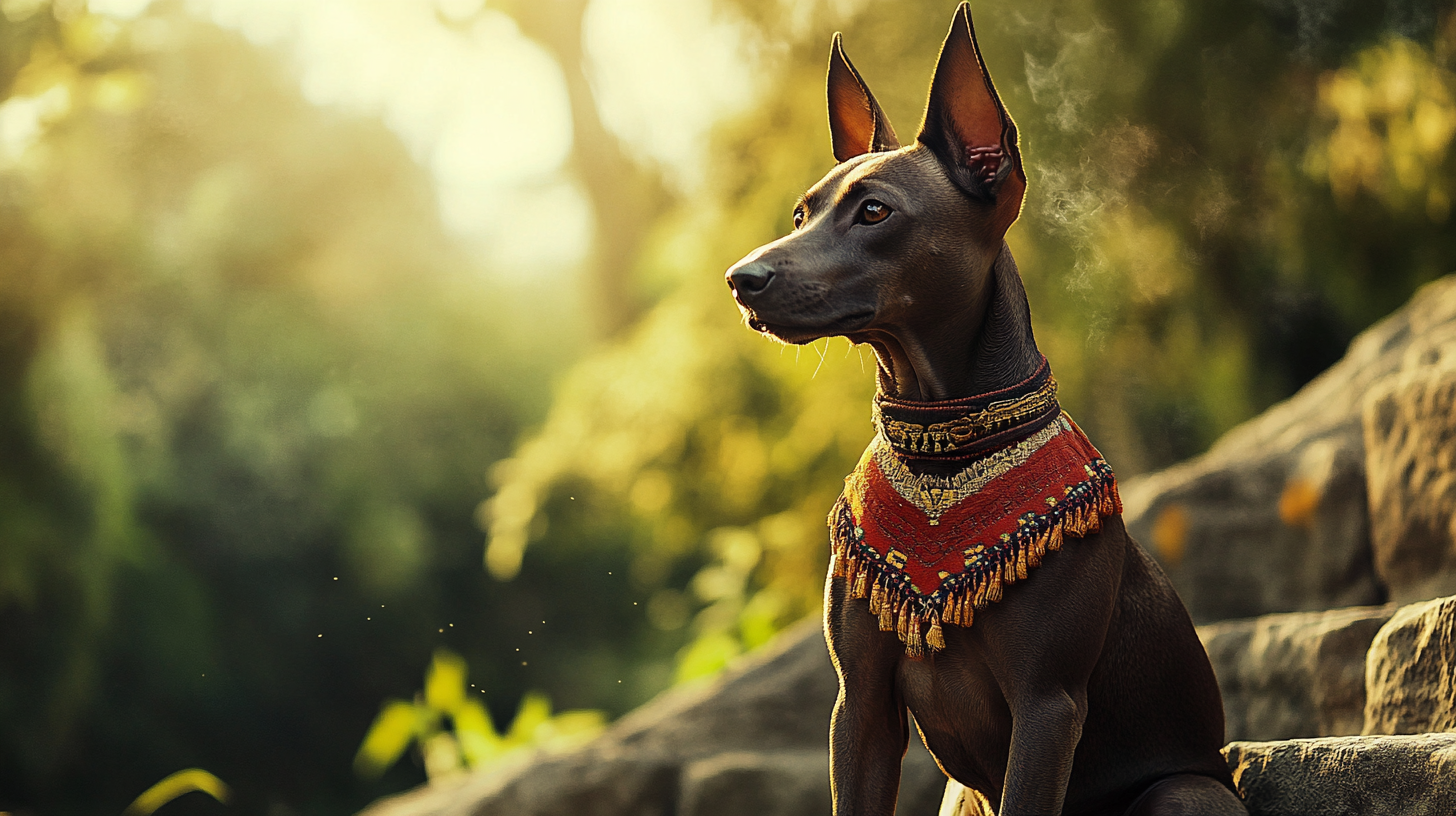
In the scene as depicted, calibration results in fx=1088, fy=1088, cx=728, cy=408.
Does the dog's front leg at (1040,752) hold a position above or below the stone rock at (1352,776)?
above

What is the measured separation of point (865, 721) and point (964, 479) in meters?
0.43

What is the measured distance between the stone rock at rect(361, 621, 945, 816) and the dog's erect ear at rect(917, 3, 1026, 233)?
2.59 metres

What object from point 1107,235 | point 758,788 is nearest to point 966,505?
point 758,788

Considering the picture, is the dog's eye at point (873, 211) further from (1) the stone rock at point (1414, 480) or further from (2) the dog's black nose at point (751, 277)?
(1) the stone rock at point (1414, 480)

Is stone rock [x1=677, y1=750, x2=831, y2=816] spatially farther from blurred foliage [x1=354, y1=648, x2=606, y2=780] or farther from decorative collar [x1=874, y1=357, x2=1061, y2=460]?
blurred foliage [x1=354, y1=648, x2=606, y2=780]

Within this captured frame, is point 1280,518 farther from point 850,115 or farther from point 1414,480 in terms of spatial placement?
point 850,115

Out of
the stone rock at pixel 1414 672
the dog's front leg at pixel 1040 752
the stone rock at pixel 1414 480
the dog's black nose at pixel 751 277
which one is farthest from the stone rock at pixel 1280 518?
the dog's black nose at pixel 751 277

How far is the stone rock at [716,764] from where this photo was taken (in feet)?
12.6

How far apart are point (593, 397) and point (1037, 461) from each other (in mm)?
6067

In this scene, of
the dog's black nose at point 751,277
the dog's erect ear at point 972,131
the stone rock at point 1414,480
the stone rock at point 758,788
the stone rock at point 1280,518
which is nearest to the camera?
the dog's black nose at point 751,277

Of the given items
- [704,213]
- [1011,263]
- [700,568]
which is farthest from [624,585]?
[1011,263]

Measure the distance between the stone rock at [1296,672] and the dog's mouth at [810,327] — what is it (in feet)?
5.50

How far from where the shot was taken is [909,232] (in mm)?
1676

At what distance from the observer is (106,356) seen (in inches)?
325
